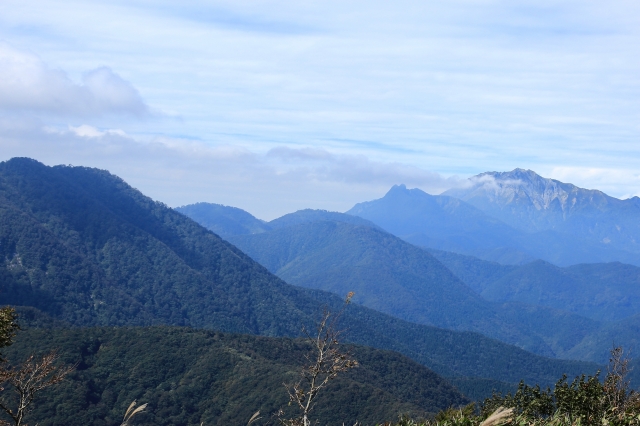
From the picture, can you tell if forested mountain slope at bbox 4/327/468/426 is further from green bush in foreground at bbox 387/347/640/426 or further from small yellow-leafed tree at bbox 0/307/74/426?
small yellow-leafed tree at bbox 0/307/74/426

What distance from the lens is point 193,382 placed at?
356 ft

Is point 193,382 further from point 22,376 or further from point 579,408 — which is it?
point 22,376

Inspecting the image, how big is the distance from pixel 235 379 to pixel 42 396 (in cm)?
3121

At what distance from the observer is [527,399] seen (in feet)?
156

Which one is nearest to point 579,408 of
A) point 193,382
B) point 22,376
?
point 22,376

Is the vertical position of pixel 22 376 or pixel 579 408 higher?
pixel 22 376

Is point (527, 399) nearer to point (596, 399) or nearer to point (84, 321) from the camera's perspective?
point (596, 399)

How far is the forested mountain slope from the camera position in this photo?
309 ft

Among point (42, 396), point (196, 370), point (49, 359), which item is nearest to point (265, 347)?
point (196, 370)

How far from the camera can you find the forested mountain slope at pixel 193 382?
94.3m

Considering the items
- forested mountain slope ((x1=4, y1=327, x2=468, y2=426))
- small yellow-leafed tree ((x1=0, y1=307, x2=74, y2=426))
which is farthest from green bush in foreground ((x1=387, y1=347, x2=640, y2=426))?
forested mountain slope ((x1=4, y1=327, x2=468, y2=426))

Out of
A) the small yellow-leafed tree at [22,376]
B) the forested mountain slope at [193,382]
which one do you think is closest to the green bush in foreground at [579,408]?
the small yellow-leafed tree at [22,376]

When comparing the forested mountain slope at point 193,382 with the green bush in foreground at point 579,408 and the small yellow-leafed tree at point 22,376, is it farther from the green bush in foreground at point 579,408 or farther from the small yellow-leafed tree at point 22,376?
the small yellow-leafed tree at point 22,376

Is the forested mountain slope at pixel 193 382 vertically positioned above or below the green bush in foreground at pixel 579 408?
below
